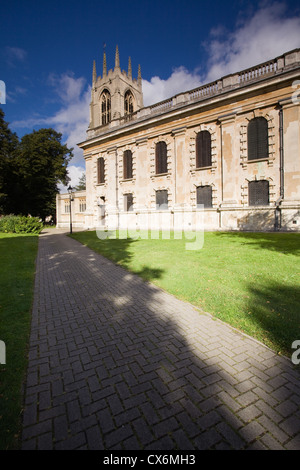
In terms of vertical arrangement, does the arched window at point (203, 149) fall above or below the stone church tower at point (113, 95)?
below

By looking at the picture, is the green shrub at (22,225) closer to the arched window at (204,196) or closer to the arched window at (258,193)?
the arched window at (204,196)

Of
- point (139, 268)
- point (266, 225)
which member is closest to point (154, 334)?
point (139, 268)

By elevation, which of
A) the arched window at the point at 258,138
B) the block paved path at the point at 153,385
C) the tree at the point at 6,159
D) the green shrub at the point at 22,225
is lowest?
the block paved path at the point at 153,385

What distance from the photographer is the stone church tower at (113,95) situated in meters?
39.0

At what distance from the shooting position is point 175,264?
8.73m

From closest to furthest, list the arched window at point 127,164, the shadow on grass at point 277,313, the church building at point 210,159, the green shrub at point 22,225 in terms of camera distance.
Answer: the shadow on grass at point 277,313 → the church building at point 210,159 → the arched window at point 127,164 → the green shrub at point 22,225

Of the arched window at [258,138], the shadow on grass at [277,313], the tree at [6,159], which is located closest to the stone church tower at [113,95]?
the tree at [6,159]

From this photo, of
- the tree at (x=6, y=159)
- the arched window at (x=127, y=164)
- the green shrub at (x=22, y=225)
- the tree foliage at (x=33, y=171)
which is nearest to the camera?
the arched window at (x=127, y=164)

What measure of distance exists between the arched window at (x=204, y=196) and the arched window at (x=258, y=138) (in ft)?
14.7

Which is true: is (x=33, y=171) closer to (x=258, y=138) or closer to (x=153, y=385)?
(x=258, y=138)

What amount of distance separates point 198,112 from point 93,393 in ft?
78.5

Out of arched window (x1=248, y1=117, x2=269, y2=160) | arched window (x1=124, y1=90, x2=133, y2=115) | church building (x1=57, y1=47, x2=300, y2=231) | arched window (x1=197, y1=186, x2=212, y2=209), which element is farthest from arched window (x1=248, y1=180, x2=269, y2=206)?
arched window (x1=124, y1=90, x2=133, y2=115)

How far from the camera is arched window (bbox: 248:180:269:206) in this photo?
751 inches
